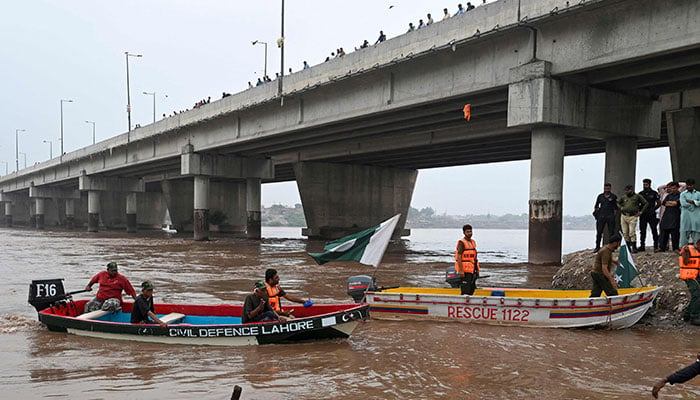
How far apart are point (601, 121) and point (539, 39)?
3.97 m

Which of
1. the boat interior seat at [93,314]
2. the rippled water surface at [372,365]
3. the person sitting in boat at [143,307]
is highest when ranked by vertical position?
the person sitting in boat at [143,307]

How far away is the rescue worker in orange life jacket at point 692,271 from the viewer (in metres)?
10.7

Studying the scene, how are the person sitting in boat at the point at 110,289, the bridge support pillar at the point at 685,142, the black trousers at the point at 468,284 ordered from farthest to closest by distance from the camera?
the bridge support pillar at the point at 685,142 → the black trousers at the point at 468,284 → the person sitting in boat at the point at 110,289

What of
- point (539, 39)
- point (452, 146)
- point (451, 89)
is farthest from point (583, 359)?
point (452, 146)

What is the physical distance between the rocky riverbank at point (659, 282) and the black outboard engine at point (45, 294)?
11.6 m

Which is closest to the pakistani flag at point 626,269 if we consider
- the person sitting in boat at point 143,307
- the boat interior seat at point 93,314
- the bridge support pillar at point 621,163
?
the person sitting in boat at point 143,307

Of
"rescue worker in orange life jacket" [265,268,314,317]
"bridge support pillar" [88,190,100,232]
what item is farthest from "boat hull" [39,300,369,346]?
"bridge support pillar" [88,190,100,232]

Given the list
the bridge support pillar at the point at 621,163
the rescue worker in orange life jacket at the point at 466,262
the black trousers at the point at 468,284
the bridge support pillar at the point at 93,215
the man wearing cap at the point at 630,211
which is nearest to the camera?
the rescue worker in orange life jacket at the point at 466,262

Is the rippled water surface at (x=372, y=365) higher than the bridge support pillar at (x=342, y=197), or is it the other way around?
the bridge support pillar at (x=342, y=197)

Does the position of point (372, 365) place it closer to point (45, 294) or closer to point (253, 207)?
point (45, 294)

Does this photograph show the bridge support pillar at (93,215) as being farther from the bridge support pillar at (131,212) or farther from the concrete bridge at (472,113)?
the concrete bridge at (472,113)

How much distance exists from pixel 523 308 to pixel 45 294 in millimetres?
9339

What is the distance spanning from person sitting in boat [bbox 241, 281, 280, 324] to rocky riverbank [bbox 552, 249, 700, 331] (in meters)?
7.36

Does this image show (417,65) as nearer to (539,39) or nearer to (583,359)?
(539,39)
